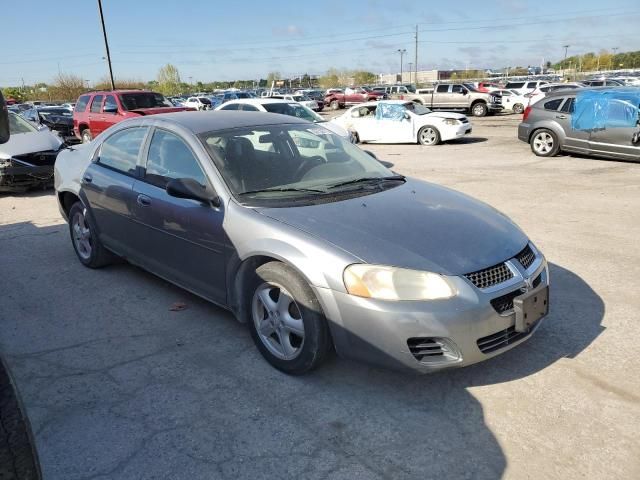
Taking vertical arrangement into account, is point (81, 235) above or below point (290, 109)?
below

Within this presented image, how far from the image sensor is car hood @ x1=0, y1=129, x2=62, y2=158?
31.6 feet

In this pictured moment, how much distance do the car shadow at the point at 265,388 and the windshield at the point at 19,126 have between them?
7221 millimetres

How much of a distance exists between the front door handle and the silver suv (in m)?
11.0

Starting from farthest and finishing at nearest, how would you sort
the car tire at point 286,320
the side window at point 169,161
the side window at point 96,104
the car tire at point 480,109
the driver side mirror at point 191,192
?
the car tire at point 480,109
the side window at point 96,104
the side window at point 169,161
the driver side mirror at point 191,192
the car tire at point 286,320

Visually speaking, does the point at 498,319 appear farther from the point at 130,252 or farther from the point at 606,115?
the point at 606,115

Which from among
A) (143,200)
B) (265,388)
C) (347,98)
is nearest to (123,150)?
(143,200)

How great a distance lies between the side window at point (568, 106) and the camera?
495 inches

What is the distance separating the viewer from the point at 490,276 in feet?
9.81

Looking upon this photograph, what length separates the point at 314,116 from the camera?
43.6ft

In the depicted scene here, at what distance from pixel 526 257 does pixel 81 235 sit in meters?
4.25

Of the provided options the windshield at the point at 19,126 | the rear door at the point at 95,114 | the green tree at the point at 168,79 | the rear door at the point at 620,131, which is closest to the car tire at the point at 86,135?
the rear door at the point at 95,114

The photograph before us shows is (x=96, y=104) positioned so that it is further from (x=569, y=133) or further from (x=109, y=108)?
(x=569, y=133)

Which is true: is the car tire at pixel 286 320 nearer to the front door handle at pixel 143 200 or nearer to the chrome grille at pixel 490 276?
the chrome grille at pixel 490 276

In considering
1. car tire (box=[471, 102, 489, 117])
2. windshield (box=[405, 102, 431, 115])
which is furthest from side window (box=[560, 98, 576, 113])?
car tire (box=[471, 102, 489, 117])
